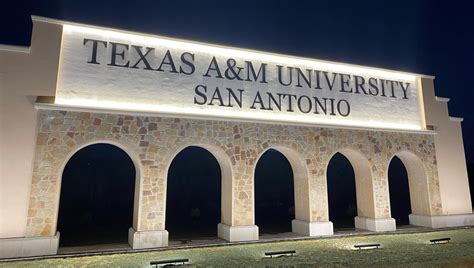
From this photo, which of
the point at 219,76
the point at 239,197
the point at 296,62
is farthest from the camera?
the point at 296,62

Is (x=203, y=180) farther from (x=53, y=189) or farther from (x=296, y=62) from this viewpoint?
(x=53, y=189)

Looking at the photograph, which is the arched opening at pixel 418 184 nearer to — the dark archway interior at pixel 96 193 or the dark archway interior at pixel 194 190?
the dark archway interior at pixel 194 190

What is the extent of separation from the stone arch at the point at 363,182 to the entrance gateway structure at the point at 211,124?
53 mm

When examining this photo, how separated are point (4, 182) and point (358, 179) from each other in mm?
11420

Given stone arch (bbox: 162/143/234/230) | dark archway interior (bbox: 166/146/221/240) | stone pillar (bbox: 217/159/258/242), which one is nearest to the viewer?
stone pillar (bbox: 217/159/258/242)

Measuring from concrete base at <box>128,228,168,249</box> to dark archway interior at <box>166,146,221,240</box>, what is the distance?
5.52 m

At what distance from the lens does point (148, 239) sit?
29.3ft

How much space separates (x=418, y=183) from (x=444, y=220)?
1.62 metres

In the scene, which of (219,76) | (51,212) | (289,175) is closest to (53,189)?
(51,212)

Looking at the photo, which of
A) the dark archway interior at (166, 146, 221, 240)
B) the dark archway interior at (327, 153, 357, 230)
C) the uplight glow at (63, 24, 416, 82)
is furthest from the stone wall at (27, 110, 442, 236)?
the dark archway interior at (327, 153, 357, 230)

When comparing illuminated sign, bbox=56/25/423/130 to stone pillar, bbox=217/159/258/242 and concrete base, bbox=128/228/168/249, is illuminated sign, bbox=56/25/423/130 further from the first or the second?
concrete base, bbox=128/228/168/249

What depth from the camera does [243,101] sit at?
10922 millimetres

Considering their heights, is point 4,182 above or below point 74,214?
above

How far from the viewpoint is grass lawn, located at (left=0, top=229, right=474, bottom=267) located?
23.6 ft
